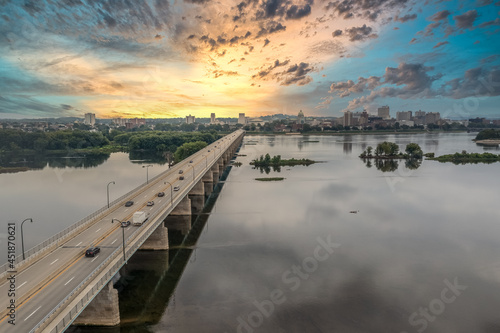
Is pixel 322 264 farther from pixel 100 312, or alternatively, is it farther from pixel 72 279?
pixel 72 279

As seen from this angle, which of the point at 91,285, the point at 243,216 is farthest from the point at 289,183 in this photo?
the point at 91,285

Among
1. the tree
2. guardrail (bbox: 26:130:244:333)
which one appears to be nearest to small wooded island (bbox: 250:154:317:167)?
the tree

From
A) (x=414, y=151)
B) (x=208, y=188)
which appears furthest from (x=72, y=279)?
(x=414, y=151)

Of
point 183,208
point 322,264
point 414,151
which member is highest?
point 414,151

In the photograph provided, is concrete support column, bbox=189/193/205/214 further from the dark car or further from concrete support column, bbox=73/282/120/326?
concrete support column, bbox=73/282/120/326

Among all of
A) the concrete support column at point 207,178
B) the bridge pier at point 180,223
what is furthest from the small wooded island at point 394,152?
the bridge pier at point 180,223
